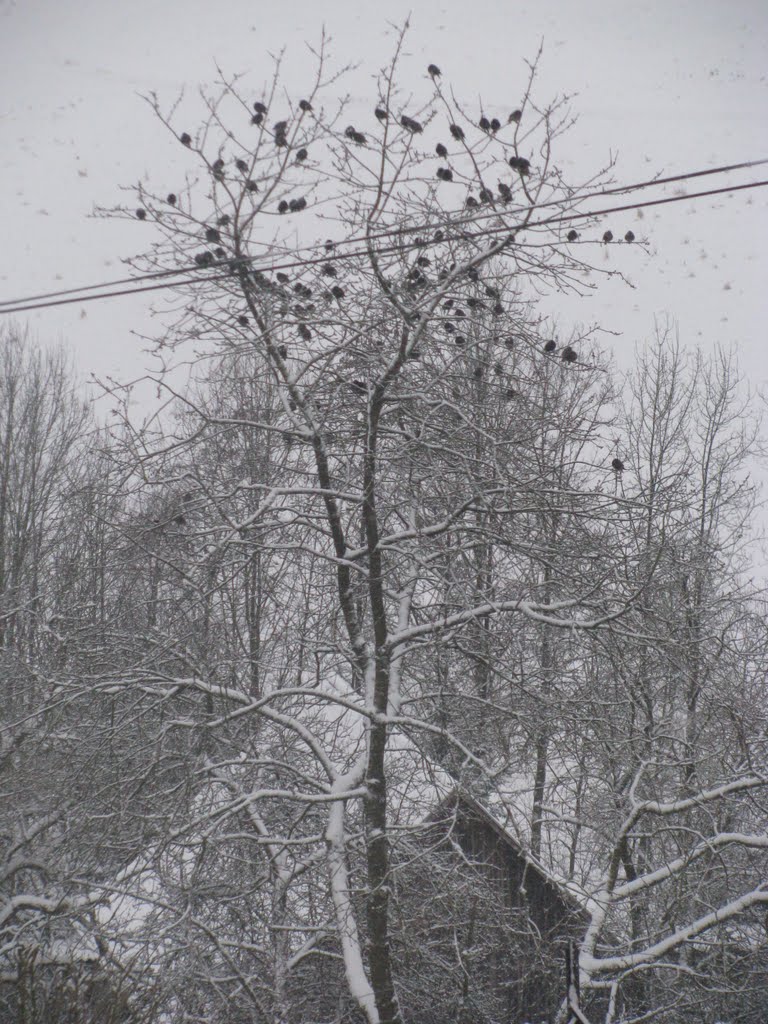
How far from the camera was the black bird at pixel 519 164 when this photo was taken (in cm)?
511

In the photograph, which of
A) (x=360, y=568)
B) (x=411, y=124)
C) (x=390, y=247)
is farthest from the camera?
(x=360, y=568)

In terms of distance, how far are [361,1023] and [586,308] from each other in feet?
48.1

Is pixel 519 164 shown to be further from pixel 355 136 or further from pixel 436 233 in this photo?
pixel 355 136

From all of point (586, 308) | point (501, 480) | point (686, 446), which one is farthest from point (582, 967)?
point (586, 308)

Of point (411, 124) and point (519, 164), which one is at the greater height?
point (411, 124)

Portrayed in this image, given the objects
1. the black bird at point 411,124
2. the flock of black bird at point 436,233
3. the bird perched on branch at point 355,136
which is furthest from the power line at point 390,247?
the bird perched on branch at point 355,136

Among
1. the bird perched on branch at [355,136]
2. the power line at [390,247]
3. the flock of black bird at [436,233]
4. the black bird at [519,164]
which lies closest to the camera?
the power line at [390,247]

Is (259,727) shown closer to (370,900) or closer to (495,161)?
(370,900)

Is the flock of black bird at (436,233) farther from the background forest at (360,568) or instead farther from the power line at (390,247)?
the power line at (390,247)

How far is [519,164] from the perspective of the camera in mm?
5125

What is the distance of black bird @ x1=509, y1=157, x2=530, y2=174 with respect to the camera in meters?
5.11

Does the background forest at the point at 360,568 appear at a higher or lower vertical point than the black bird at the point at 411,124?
lower

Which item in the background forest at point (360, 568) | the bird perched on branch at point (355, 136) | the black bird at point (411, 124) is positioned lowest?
the background forest at point (360, 568)

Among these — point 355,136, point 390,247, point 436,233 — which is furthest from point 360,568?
point 355,136
